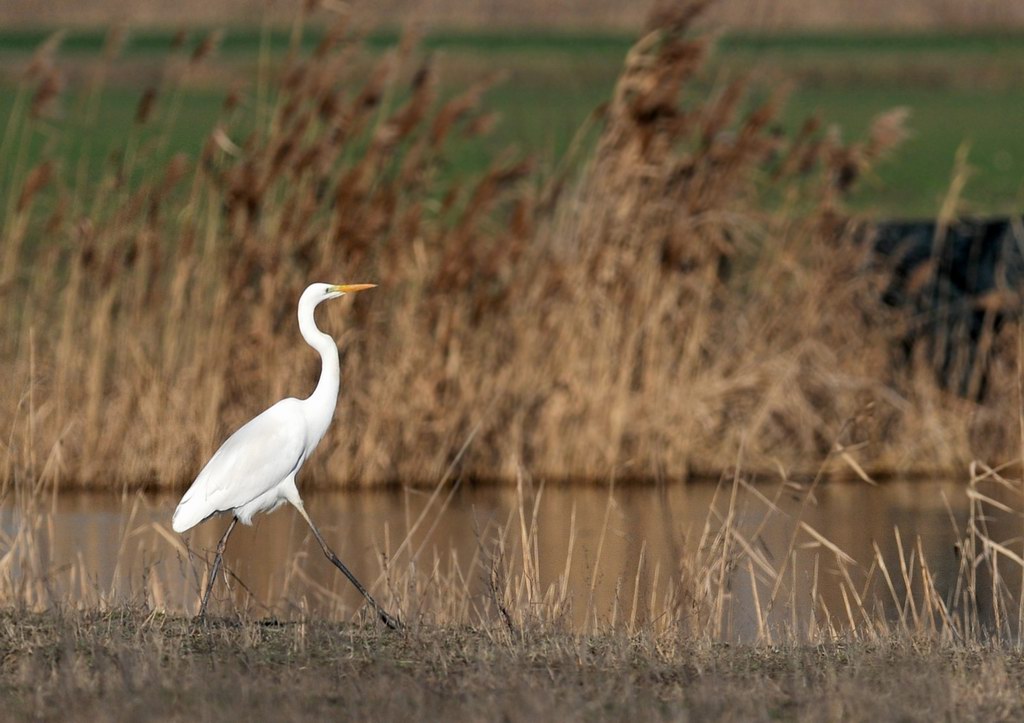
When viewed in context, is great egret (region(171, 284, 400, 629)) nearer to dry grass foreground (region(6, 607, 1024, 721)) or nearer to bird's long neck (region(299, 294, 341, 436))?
bird's long neck (region(299, 294, 341, 436))

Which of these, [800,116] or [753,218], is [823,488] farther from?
[800,116]

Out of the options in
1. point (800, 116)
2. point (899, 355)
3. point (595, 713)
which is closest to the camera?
point (595, 713)

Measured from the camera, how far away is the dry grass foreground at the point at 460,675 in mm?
3979

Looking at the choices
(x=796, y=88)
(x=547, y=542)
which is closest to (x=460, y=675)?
(x=547, y=542)

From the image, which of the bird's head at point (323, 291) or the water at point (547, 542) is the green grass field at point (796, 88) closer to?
the water at point (547, 542)

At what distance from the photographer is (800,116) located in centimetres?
3612

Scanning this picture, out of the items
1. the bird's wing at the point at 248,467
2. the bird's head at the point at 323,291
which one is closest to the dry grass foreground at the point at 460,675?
the bird's wing at the point at 248,467

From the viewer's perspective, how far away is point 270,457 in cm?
575

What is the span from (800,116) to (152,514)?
29189mm

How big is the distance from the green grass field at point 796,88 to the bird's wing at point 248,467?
17.8m

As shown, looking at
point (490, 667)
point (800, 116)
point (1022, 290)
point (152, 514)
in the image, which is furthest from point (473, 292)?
point (800, 116)

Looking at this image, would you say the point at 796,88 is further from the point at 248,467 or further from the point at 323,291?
the point at 248,467

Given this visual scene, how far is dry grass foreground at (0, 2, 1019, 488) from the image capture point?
8.84m

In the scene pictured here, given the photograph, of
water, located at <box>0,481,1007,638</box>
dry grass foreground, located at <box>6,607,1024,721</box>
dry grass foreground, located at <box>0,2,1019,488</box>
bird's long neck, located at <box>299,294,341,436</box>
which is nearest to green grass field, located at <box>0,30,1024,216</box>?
dry grass foreground, located at <box>0,2,1019,488</box>
